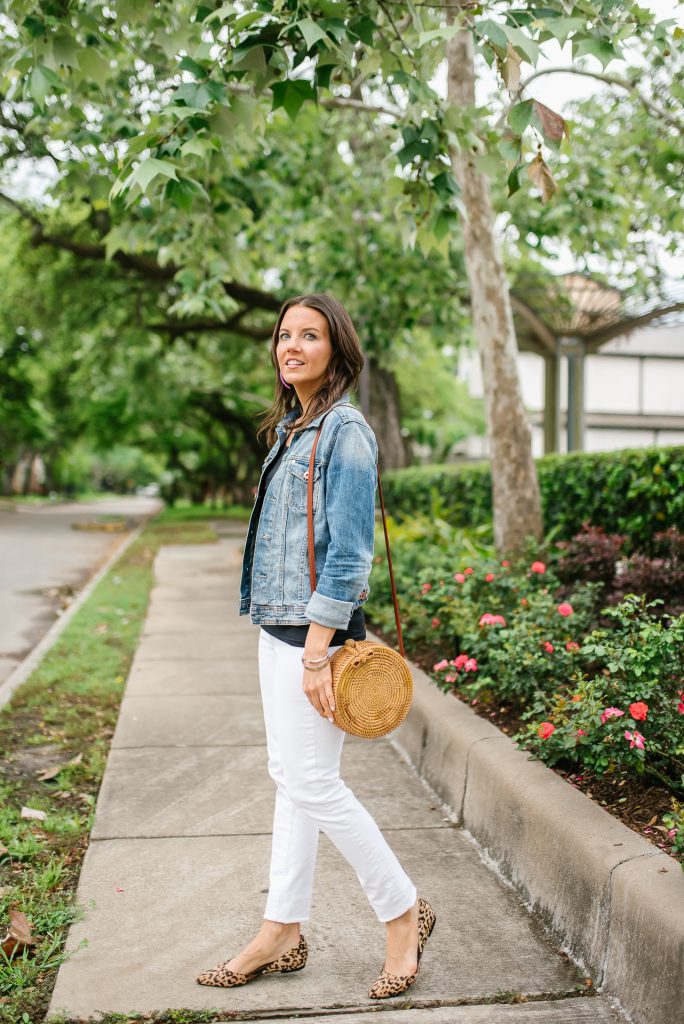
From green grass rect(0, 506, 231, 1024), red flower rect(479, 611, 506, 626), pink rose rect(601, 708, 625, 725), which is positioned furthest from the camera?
red flower rect(479, 611, 506, 626)

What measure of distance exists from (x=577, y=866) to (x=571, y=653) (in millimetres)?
1454

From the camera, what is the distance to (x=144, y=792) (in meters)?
4.39

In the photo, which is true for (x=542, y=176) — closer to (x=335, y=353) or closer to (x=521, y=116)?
(x=521, y=116)

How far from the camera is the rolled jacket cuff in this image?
2.52 metres

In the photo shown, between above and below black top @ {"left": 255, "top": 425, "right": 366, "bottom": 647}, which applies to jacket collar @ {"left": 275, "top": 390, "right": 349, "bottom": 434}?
above

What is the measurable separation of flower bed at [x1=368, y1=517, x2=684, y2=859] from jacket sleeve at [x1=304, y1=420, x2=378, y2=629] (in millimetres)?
1143

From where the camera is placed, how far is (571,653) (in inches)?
169

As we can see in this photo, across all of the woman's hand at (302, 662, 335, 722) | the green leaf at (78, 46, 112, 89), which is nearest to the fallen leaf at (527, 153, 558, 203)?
the green leaf at (78, 46, 112, 89)

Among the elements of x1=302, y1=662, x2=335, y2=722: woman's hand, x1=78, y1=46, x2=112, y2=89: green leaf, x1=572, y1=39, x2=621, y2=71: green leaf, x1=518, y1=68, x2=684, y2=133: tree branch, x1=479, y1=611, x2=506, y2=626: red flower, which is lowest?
x1=479, y1=611, x2=506, y2=626: red flower

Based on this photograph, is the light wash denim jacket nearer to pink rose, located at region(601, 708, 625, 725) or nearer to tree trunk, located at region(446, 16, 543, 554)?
pink rose, located at region(601, 708, 625, 725)

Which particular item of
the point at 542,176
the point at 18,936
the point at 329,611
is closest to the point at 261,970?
the point at 18,936

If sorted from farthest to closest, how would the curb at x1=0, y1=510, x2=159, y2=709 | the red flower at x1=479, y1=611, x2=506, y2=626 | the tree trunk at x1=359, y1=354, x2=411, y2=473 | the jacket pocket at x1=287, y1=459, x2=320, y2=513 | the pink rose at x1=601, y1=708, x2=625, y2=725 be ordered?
the tree trunk at x1=359, y1=354, x2=411, y2=473
the curb at x1=0, y1=510, x2=159, y2=709
the red flower at x1=479, y1=611, x2=506, y2=626
the pink rose at x1=601, y1=708, x2=625, y2=725
the jacket pocket at x1=287, y1=459, x2=320, y2=513

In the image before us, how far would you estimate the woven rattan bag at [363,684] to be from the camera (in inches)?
101

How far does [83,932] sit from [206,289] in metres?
4.67
